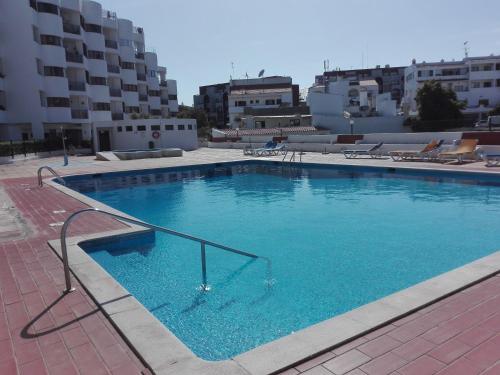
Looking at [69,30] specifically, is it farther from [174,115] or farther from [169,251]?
[169,251]

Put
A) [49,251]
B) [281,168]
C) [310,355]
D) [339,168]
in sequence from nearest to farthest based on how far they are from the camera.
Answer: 1. [310,355]
2. [49,251]
3. [339,168]
4. [281,168]

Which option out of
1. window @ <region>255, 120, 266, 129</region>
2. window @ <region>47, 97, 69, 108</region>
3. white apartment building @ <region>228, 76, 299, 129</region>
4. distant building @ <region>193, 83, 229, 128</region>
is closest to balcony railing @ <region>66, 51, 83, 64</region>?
window @ <region>47, 97, 69, 108</region>

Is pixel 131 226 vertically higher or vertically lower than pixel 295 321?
higher

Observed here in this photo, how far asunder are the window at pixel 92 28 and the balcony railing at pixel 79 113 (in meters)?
10.4

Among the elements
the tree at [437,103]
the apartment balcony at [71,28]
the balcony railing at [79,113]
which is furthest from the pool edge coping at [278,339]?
the tree at [437,103]

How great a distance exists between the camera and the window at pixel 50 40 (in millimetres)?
38438

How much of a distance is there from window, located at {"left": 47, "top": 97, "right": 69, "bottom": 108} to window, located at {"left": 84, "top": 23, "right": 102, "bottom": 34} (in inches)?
420

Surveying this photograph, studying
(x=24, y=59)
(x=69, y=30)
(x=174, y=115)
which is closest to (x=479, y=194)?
(x=24, y=59)

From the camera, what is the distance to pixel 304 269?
7.63m

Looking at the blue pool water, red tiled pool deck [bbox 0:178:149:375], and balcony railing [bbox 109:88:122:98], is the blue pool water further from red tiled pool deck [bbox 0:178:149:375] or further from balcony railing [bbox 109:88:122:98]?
balcony railing [bbox 109:88:122:98]

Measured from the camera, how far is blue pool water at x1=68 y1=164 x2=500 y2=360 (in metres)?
5.89

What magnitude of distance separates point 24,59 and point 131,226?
118 feet

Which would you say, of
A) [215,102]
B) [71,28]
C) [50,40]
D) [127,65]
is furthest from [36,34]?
[215,102]

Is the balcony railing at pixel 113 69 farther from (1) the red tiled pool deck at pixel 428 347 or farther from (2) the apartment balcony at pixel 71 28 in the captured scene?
(1) the red tiled pool deck at pixel 428 347
